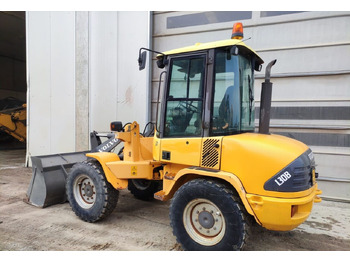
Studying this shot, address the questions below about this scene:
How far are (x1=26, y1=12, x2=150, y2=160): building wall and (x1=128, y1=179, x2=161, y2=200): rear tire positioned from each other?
227 centimetres

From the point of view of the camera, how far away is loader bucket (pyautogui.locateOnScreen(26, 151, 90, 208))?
4.24 metres

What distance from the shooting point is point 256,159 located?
2.54 meters

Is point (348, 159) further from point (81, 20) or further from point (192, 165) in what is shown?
point (81, 20)

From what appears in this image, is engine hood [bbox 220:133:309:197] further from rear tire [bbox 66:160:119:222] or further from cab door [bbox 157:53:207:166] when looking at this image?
rear tire [bbox 66:160:119:222]

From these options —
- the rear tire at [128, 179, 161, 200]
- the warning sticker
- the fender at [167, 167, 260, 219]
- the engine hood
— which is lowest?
the rear tire at [128, 179, 161, 200]

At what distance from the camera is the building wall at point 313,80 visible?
5016 millimetres

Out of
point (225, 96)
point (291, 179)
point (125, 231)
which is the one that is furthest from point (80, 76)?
point (291, 179)

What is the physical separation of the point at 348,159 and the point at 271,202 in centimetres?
358

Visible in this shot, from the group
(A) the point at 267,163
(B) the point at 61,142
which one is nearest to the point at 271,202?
(A) the point at 267,163

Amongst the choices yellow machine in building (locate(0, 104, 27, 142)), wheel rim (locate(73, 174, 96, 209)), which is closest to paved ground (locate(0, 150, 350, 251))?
wheel rim (locate(73, 174, 96, 209))

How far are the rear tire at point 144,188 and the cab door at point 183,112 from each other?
1.53 meters

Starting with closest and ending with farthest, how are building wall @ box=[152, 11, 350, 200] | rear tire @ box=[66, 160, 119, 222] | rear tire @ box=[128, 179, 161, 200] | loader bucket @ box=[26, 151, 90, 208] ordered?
rear tire @ box=[66, 160, 119, 222] < loader bucket @ box=[26, 151, 90, 208] < rear tire @ box=[128, 179, 161, 200] < building wall @ box=[152, 11, 350, 200]

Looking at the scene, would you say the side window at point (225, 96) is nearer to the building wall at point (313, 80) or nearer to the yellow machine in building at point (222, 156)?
the yellow machine in building at point (222, 156)

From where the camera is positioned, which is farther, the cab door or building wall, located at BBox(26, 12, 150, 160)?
building wall, located at BBox(26, 12, 150, 160)
